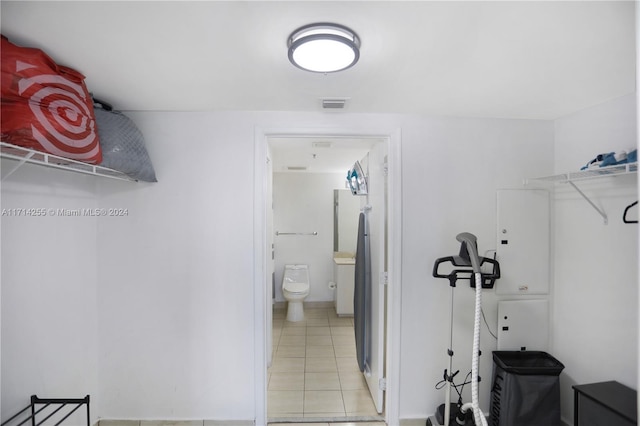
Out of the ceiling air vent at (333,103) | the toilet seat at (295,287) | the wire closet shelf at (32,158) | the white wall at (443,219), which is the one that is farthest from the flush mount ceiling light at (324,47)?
the toilet seat at (295,287)

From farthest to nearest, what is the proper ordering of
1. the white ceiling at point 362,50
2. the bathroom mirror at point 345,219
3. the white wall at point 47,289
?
the bathroom mirror at point 345,219 → the white wall at point 47,289 → the white ceiling at point 362,50

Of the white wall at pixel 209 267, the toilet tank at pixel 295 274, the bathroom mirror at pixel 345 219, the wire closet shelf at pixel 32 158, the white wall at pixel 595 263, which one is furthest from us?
the bathroom mirror at pixel 345 219

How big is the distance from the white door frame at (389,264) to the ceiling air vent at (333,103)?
0.16 meters

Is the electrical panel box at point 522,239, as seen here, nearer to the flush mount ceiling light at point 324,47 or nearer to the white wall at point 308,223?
the flush mount ceiling light at point 324,47

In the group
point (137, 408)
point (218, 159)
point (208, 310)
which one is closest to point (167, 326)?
point (208, 310)

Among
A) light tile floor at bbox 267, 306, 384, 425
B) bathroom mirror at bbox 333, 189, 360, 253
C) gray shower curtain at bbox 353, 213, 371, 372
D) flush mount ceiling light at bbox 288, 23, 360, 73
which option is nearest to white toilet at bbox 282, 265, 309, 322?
light tile floor at bbox 267, 306, 384, 425

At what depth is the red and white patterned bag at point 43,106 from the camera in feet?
3.17

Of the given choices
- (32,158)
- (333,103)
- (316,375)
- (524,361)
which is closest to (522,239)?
(524,361)

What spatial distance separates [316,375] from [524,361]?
64.6 inches

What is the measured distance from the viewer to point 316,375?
2.56 m

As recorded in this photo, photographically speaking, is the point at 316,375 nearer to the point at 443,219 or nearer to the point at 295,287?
the point at 295,287

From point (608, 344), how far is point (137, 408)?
295cm

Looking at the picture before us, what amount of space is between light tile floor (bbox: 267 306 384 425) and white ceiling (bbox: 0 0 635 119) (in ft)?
7.18

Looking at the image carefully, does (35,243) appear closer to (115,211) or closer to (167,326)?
(115,211)
